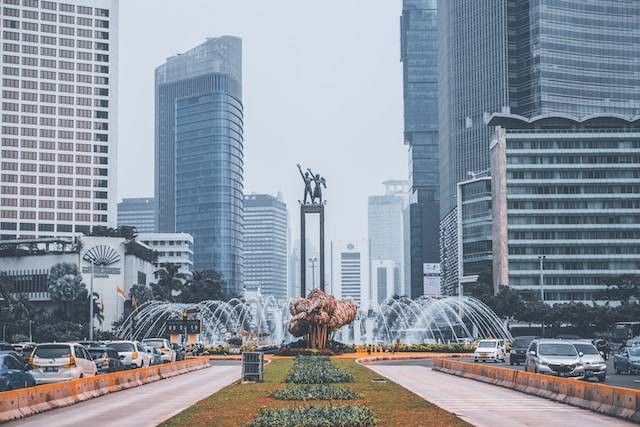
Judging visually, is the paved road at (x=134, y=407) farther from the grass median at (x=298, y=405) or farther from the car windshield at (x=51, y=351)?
the car windshield at (x=51, y=351)

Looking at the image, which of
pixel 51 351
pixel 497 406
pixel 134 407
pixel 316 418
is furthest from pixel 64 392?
pixel 497 406

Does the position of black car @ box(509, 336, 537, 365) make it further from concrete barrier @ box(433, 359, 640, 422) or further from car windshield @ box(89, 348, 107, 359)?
car windshield @ box(89, 348, 107, 359)

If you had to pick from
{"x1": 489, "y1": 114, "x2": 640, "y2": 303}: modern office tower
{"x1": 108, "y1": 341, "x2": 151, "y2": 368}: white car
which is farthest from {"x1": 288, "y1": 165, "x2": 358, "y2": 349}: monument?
{"x1": 489, "y1": 114, "x2": 640, "y2": 303}: modern office tower

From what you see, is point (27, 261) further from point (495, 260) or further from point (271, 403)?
point (271, 403)

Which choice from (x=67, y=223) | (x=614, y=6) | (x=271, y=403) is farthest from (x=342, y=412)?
(x=614, y=6)

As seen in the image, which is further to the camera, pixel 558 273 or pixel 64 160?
pixel 64 160

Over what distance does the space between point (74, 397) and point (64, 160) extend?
553ft

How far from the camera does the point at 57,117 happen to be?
194 m

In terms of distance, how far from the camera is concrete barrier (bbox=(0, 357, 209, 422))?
83.8ft

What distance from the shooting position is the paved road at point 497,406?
2377 centimetres

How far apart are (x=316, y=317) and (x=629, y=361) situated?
30.4 m

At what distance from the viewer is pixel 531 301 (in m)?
147

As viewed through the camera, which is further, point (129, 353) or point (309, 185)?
point (309, 185)

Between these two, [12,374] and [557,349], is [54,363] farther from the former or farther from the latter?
[557,349]
